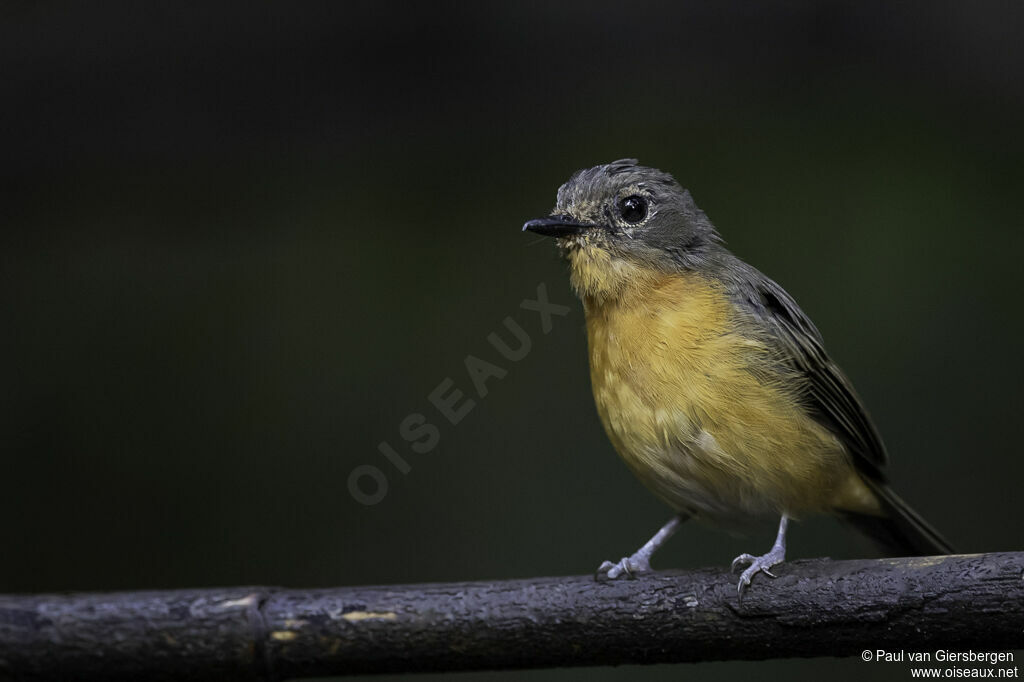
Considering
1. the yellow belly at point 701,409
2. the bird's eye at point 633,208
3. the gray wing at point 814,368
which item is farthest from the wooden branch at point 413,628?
the bird's eye at point 633,208

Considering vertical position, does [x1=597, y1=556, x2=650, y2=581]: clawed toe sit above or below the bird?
below

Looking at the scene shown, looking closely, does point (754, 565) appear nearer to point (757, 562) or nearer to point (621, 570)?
point (757, 562)

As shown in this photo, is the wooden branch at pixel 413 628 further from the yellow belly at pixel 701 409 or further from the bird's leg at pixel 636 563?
the yellow belly at pixel 701 409

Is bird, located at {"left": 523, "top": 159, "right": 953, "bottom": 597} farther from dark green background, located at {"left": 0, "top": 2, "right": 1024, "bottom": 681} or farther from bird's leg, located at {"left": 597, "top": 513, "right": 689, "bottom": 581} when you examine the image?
dark green background, located at {"left": 0, "top": 2, "right": 1024, "bottom": 681}

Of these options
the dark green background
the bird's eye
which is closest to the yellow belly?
the bird's eye

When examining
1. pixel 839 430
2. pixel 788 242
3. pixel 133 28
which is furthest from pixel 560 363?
pixel 133 28

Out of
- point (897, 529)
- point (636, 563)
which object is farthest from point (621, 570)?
point (897, 529)
